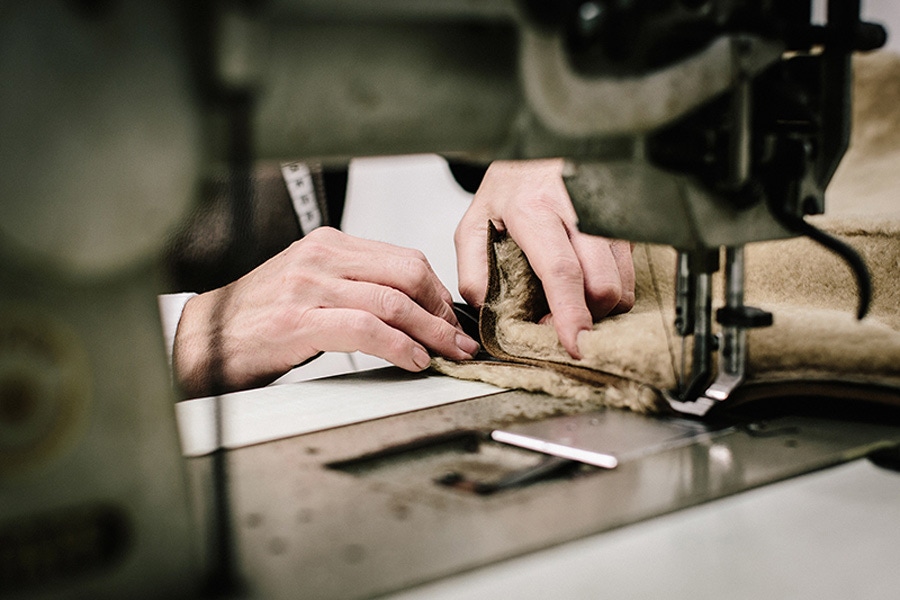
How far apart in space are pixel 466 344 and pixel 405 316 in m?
0.08

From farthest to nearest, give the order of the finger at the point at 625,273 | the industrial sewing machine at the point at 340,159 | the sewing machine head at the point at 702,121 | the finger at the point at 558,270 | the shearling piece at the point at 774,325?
1. the finger at the point at 625,273
2. the finger at the point at 558,270
3. the shearling piece at the point at 774,325
4. the sewing machine head at the point at 702,121
5. the industrial sewing machine at the point at 340,159

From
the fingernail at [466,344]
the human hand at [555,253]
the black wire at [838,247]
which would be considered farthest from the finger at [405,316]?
the black wire at [838,247]

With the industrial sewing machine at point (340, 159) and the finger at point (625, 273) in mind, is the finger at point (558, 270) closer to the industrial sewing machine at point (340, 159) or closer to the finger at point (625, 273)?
the finger at point (625, 273)

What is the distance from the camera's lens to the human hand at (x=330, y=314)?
0.90 m

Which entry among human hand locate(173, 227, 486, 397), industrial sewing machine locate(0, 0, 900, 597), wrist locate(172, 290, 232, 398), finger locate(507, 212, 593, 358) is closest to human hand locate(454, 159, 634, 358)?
finger locate(507, 212, 593, 358)

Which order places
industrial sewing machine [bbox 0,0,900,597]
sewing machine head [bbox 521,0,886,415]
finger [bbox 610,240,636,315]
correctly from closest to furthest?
industrial sewing machine [bbox 0,0,900,597] → sewing machine head [bbox 521,0,886,415] → finger [bbox 610,240,636,315]

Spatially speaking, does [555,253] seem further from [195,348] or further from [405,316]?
[195,348]

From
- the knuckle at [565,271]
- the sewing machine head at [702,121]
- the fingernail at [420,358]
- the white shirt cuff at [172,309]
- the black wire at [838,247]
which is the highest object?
the sewing machine head at [702,121]

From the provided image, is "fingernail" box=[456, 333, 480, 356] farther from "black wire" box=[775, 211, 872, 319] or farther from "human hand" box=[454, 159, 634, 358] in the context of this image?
"black wire" box=[775, 211, 872, 319]

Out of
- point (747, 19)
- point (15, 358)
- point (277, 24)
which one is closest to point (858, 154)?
point (747, 19)

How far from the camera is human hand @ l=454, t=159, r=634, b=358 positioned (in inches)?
34.6

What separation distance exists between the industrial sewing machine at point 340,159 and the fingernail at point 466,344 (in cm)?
25

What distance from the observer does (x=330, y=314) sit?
909 mm

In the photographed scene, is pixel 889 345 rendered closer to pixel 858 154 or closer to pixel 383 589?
pixel 383 589
